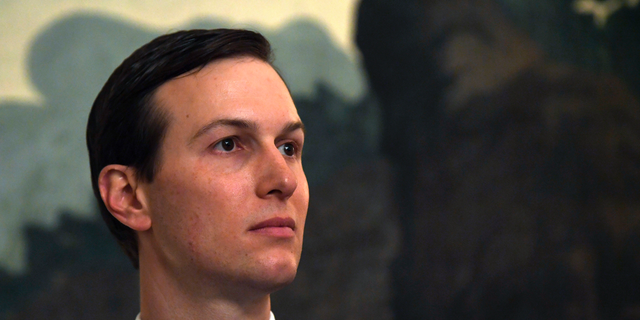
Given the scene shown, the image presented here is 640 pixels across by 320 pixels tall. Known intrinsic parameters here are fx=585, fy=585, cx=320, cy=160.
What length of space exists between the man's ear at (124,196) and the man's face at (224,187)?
49mm

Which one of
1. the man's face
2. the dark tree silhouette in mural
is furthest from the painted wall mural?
the man's face

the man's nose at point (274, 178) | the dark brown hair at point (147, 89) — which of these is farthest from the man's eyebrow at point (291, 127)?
the dark brown hair at point (147, 89)

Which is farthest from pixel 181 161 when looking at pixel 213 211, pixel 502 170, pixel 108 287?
pixel 502 170

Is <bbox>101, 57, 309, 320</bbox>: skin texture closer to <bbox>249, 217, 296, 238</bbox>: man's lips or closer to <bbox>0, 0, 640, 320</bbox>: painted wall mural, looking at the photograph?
<bbox>249, 217, 296, 238</bbox>: man's lips

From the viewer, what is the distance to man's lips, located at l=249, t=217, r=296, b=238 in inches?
93.0

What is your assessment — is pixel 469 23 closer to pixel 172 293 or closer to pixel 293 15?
pixel 293 15

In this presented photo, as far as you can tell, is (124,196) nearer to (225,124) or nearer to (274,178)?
(225,124)

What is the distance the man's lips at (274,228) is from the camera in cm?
236

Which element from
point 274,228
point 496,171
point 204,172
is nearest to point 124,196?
point 204,172

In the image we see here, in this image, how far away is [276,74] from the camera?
9.01ft

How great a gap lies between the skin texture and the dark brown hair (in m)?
0.05

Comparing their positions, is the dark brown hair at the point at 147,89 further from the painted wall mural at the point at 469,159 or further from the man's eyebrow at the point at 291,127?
the painted wall mural at the point at 469,159

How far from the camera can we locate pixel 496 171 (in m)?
5.50

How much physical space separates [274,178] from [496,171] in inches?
143
